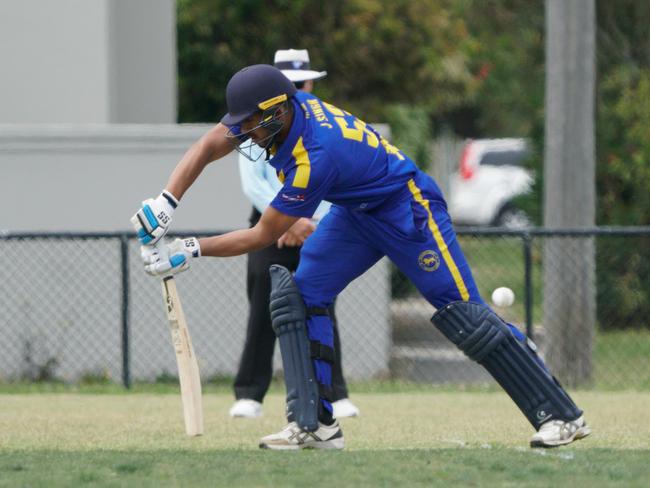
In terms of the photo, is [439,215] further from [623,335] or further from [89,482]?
[623,335]

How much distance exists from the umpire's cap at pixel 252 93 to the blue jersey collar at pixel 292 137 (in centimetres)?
9

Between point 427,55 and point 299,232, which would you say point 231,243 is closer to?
point 299,232

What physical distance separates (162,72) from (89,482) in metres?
8.23

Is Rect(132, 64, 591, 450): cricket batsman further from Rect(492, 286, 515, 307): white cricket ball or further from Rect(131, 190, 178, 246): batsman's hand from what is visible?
Rect(492, 286, 515, 307): white cricket ball

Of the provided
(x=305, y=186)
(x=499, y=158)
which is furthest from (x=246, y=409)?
(x=499, y=158)

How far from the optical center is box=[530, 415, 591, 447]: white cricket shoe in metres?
6.61

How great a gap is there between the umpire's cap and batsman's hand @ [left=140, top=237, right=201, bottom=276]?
55 centimetres

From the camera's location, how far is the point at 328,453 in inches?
254

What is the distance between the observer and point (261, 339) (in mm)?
8531

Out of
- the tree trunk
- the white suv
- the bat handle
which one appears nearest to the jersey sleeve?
the bat handle

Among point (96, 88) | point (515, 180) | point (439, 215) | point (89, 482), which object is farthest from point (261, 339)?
point (515, 180)

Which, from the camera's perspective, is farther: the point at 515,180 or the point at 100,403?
the point at 515,180

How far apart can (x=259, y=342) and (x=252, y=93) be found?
2.60 metres

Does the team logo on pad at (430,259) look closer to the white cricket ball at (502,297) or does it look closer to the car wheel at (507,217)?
the white cricket ball at (502,297)
